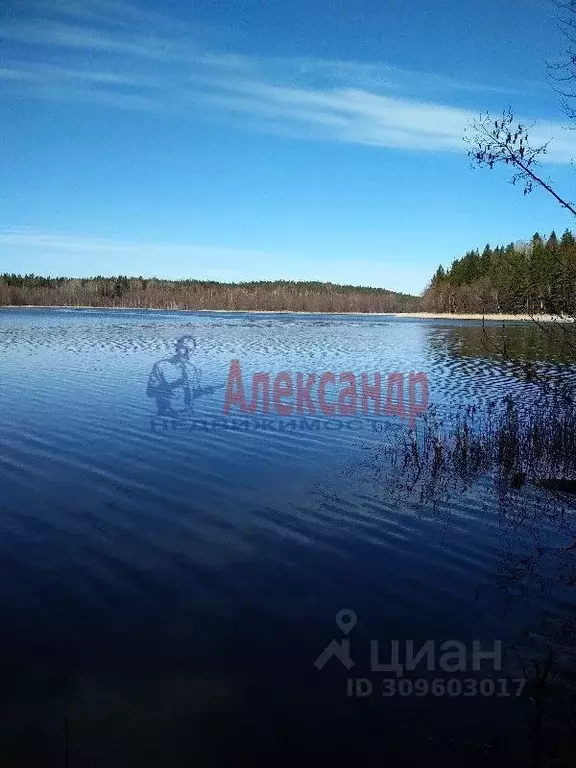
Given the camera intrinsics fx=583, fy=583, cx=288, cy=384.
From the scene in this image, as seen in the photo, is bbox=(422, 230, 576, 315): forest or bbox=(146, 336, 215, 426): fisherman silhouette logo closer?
bbox=(146, 336, 215, 426): fisherman silhouette logo

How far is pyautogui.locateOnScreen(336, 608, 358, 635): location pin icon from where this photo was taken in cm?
684

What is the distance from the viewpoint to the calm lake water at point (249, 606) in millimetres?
5117

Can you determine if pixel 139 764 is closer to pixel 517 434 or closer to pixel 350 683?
pixel 350 683

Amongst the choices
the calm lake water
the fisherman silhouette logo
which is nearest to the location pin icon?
the calm lake water

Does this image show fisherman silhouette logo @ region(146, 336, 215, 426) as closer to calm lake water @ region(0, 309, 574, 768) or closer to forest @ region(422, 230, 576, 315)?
calm lake water @ region(0, 309, 574, 768)

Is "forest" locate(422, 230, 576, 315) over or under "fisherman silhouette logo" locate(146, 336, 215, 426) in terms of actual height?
over

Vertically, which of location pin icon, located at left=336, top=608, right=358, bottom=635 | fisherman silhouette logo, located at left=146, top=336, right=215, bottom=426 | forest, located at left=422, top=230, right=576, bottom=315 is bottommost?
location pin icon, located at left=336, top=608, right=358, bottom=635

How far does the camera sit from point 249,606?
7.25 metres

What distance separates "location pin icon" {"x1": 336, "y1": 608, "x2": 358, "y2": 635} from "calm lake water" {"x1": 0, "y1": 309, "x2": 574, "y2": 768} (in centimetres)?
2

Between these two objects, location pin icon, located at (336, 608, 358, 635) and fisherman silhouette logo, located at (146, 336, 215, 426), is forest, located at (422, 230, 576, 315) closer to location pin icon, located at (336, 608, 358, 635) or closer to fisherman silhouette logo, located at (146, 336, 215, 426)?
fisherman silhouette logo, located at (146, 336, 215, 426)

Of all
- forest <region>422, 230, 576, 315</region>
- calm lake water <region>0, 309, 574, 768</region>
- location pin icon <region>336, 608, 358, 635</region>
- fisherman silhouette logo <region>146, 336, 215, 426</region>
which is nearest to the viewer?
calm lake water <region>0, 309, 574, 768</region>

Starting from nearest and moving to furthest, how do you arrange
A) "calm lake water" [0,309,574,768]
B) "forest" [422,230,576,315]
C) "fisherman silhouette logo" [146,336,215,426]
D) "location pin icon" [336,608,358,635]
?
"calm lake water" [0,309,574,768], "location pin icon" [336,608,358,635], "fisherman silhouette logo" [146,336,215,426], "forest" [422,230,576,315]

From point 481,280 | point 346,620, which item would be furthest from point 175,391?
point 481,280

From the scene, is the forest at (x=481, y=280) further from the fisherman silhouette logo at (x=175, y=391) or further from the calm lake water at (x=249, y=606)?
the calm lake water at (x=249, y=606)
